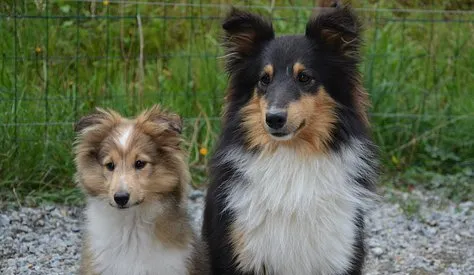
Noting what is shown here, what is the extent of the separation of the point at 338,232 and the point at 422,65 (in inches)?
170

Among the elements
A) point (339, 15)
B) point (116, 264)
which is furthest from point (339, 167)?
point (116, 264)

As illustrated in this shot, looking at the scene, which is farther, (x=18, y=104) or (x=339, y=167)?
(x=18, y=104)

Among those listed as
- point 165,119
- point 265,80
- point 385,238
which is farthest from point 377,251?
point 165,119

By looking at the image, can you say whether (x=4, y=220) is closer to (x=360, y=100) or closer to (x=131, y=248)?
(x=131, y=248)

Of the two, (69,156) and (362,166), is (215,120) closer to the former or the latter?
(69,156)

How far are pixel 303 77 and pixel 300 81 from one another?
→ 3 cm

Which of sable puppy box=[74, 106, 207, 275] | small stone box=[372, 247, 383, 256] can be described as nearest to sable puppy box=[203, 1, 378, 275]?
sable puppy box=[74, 106, 207, 275]

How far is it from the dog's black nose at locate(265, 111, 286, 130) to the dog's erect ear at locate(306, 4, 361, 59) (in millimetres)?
517

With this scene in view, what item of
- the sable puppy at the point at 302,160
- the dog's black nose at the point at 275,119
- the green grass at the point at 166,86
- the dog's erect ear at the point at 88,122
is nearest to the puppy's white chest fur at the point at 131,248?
the sable puppy at the point at 302,160

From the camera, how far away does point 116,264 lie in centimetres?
452

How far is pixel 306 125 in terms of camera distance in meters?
4.38

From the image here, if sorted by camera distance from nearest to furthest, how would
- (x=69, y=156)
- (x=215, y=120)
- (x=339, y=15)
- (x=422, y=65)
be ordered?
1. (x=339, y=15)
2. (x=69, y=156)
3. (x=215, y=120)
4. (x=422, y=65)

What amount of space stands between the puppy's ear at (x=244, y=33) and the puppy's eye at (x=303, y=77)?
0.31 meters

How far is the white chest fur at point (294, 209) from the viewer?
4.48m
